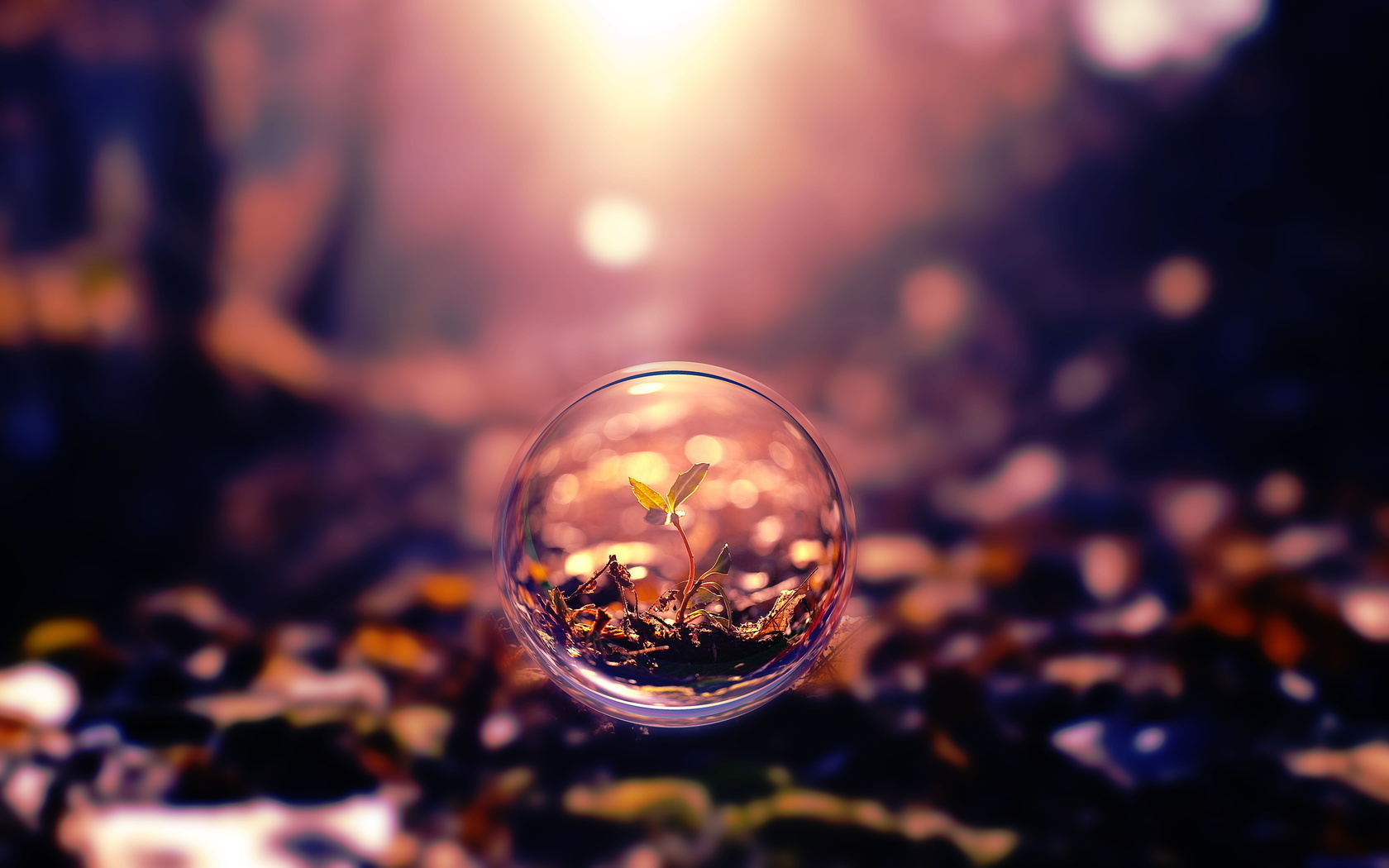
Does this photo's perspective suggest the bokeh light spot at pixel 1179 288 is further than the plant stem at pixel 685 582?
Yes

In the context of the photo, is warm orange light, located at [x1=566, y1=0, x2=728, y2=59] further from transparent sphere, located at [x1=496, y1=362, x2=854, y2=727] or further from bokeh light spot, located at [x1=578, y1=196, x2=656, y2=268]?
transparent sphere, located at [x1=496, y1=362, x2=854, y2=727]

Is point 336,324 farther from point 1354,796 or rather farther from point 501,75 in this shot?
point 1354,796

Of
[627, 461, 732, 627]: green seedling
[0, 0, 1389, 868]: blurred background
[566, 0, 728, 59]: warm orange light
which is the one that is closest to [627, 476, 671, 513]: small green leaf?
[627, 461, 732, 627]: green seedling

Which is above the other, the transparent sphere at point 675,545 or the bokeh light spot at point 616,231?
the bokeh light spot at point 616,231

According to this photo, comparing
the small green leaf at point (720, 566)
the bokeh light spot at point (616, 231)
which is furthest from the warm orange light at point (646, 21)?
the small green leaf at point (720, 566)

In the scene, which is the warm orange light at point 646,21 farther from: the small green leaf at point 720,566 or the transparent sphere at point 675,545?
the small green leaf at point 720,566

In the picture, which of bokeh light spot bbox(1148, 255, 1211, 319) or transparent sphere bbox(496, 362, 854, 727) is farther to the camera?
bokeh light spot bbox(1148, 255, 1211, 319)

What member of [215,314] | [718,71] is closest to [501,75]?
[718,71]

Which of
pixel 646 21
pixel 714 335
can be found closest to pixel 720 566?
pixel 714 335
